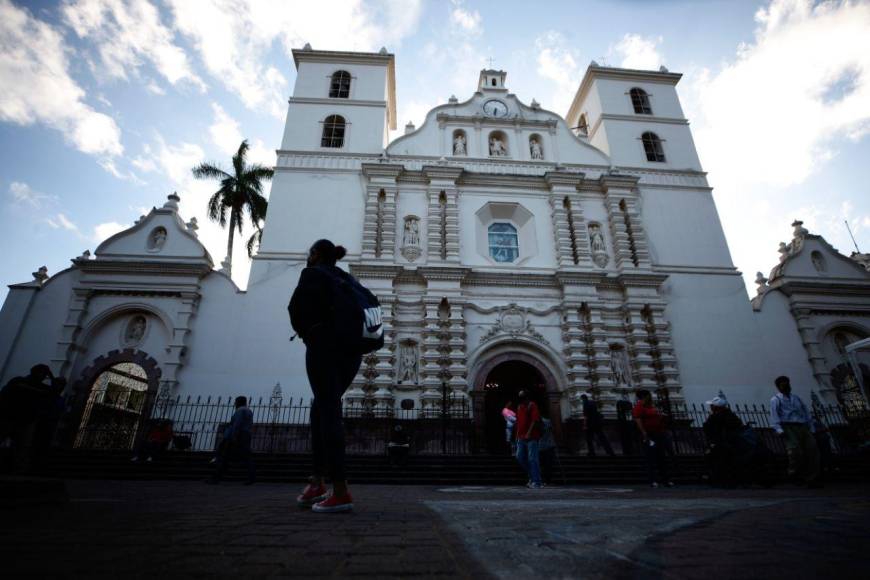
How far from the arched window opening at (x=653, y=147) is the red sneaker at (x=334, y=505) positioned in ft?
65.5

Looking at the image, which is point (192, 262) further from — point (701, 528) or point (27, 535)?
point (701, 528)

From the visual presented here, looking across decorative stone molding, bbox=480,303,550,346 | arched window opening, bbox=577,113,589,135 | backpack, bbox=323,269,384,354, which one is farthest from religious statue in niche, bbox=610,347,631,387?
backpack, bbox=323,269,384,354

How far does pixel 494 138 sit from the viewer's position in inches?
730

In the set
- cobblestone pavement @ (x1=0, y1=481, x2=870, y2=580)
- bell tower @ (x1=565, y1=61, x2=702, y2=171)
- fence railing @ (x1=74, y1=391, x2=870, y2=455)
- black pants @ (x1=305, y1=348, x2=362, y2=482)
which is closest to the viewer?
cobblestone pavement @ (x1=0, y1=481, x2=870, y2=580)

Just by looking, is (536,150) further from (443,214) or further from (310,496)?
(310,496)

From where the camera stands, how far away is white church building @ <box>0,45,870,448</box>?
13367mm

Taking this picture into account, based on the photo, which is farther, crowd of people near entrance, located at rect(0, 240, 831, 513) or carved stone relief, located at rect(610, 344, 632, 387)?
carved stone relief, located at rect(610, 344, 632, 387)

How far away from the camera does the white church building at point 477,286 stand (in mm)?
13367

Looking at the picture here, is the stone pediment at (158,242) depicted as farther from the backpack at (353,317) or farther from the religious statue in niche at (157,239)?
the backpack at (353,317)

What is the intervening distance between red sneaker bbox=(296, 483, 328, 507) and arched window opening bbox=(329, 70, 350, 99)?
1917cm

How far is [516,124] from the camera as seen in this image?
1834 cm

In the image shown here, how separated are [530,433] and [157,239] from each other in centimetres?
1426

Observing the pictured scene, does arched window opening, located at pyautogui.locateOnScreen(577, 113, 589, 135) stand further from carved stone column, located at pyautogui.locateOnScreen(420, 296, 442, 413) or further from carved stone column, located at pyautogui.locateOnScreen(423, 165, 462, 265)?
carved stone column, located at pyautogui.locateOnScreen(420, 296, 442, 413)

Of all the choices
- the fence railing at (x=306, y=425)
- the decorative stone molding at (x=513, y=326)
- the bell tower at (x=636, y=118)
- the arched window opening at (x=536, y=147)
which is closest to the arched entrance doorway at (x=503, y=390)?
the decorative stone molding at (x=513, y=326)
